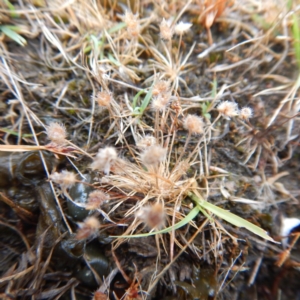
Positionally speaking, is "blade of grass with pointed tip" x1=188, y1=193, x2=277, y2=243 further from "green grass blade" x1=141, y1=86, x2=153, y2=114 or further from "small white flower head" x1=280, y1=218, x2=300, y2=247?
"green grass blade" x1=141, y1=86, x2=153, y2=114

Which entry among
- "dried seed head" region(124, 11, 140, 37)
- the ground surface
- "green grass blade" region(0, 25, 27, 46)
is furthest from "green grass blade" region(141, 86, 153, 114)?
"green grass blade" region(0, 25, 27, 46)

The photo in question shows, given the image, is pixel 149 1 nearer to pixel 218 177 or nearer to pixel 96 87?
pixel 96 87

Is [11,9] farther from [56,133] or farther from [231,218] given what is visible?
[231,218]

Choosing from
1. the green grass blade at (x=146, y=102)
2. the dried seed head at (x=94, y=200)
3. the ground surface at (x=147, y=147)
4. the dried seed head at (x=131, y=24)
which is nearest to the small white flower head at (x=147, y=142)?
the ground surface at (x=147, y=147)

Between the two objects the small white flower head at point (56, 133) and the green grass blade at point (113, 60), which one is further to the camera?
the green grass blade at point (113, 60)

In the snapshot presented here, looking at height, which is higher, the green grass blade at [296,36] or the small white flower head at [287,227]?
the green grass blade at [296,36]

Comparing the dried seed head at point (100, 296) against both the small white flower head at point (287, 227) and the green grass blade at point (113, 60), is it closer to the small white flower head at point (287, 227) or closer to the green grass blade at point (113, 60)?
the small white flower head at point (287, 227)
